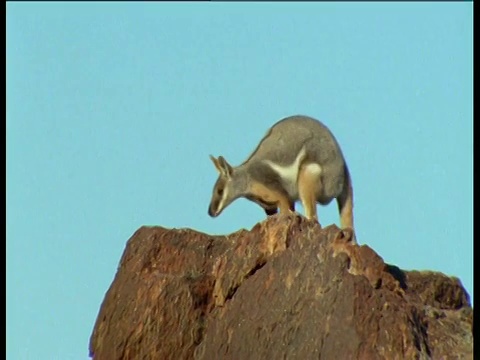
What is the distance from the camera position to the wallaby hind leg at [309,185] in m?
18.4

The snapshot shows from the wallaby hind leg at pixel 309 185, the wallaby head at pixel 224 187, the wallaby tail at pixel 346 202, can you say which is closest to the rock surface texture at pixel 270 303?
the wallaby hind leg at pixel 309 185

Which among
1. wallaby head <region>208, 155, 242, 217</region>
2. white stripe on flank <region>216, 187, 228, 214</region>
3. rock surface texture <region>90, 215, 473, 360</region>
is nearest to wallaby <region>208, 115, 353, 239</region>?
wallaby head <region>208, 155, 242, 217</region>

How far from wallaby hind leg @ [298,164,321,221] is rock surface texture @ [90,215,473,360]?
9.17ft

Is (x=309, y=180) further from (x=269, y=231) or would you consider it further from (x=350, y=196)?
(x=269, y=231)

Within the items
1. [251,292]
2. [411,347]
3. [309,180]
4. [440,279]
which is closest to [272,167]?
[309,180]

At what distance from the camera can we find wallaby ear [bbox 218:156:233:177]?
19266 millimetres

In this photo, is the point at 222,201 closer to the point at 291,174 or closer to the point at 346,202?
the point at 291,174

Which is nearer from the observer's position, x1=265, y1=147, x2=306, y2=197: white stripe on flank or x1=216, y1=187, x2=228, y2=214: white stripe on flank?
x1=265, y1=147, x2=306, y2=197: white stripe on flank

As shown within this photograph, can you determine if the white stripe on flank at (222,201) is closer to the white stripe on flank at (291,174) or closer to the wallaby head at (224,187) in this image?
the wallaby head at (224,187)

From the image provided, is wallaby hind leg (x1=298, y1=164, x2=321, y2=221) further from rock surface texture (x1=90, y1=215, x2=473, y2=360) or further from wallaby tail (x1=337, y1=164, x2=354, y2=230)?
rock surface texture (x1=90, y1=215, x2=473, y2=360)

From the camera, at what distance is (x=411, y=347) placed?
1301cm
